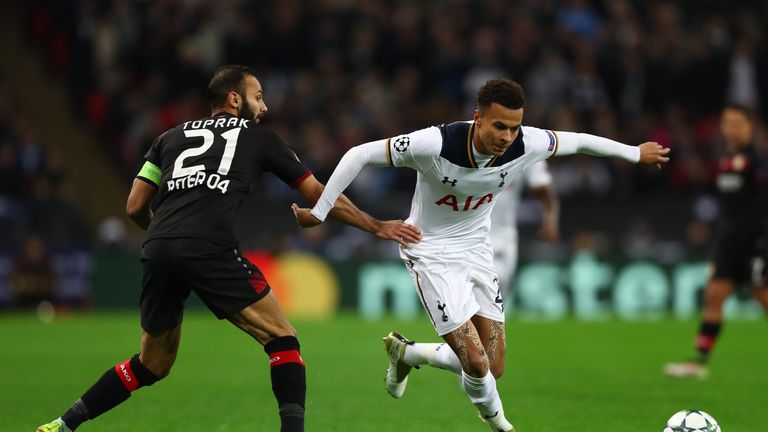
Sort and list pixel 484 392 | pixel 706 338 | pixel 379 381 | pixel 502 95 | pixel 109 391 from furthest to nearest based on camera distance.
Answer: pixel 706 338 < pixel 379 381 < pixel 484 392 < pixel 502 95 < pixel 109 391

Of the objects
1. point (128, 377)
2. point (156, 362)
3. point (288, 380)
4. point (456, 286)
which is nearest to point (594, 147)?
point (456, 286)

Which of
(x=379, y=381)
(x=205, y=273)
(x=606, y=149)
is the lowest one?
(x=379, y=381)

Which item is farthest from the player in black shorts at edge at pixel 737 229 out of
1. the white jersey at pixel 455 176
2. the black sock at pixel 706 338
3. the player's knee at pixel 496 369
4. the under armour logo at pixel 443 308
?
the under armour logo at pixel 443 308

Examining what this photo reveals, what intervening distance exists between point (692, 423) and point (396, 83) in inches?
604

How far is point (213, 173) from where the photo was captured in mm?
6824

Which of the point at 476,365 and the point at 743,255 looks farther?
the point at 743,255

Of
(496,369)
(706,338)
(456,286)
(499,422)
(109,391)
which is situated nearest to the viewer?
(109,391)

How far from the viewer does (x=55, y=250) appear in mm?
19609

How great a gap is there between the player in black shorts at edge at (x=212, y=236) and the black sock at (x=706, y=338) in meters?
5.26

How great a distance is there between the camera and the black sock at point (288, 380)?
6.57m

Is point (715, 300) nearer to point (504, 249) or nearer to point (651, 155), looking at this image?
point (504, 249)

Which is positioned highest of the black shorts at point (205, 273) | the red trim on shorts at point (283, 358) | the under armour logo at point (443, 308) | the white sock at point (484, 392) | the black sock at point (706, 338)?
the black shorts at point (205, 273)

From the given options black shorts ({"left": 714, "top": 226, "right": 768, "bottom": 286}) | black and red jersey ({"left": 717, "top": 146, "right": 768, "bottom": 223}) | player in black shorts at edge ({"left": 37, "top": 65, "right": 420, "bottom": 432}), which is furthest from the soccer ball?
black and red jersey ({"left": 717, "top": 146, "right": 768, "bottom": 223})

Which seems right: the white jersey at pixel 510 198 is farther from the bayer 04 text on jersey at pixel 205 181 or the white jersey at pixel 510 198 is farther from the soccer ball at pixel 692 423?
the bayer 04 text on jersey at pixel 205 181
